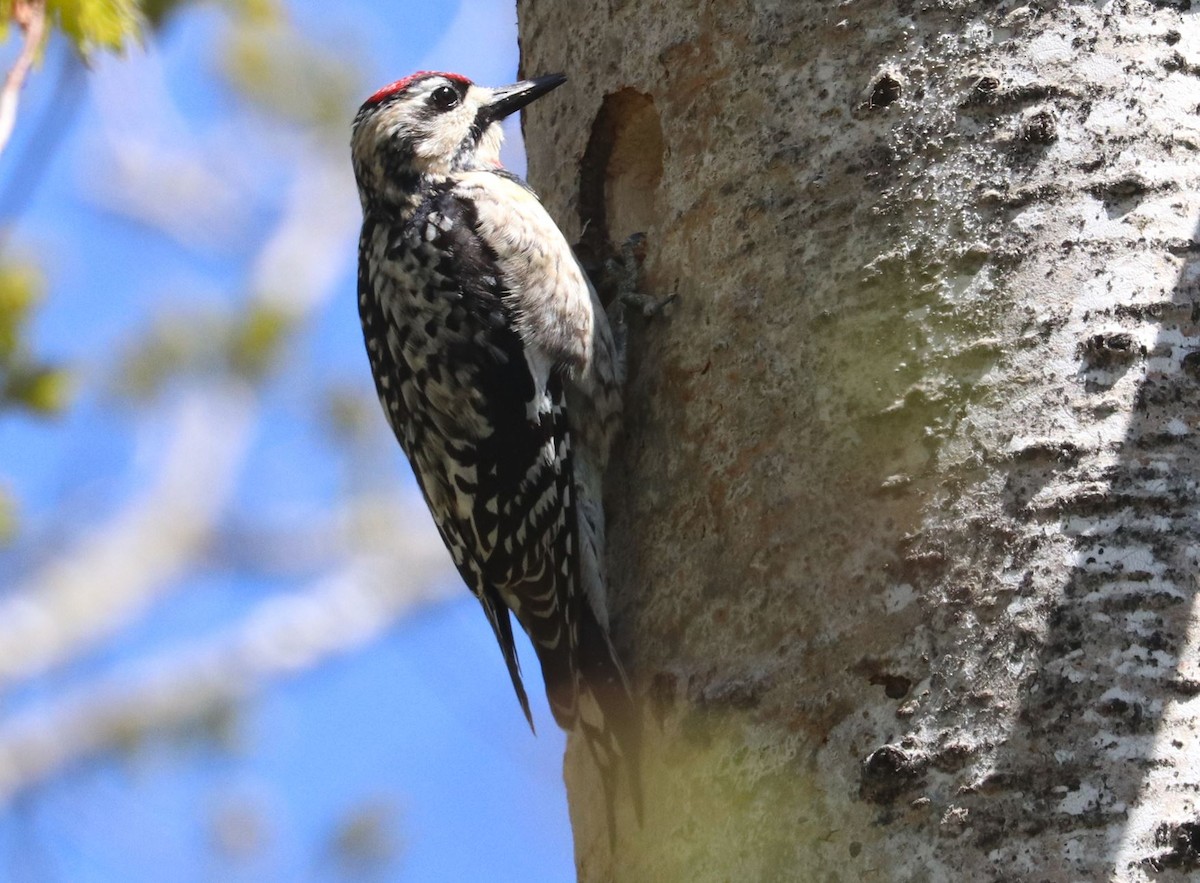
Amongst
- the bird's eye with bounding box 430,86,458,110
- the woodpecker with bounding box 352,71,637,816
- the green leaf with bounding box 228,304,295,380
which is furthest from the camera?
the green leaf with bounding box 228,304,295,380

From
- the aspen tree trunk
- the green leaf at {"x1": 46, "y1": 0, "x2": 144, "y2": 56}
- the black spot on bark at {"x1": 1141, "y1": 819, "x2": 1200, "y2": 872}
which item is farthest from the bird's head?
the black spot on bark at {"x1": 1141, "y1": 819, "x2": 1200, "y2": 872}

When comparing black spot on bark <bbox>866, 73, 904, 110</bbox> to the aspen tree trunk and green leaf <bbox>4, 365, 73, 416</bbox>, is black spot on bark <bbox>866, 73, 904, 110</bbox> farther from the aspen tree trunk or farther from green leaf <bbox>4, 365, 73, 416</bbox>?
green leaf <bbox>4, 365, 73, 416</bbox>

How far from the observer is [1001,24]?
2.46m

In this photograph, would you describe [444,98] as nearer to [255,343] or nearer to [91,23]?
[91,23]

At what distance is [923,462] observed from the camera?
2275 millimetres

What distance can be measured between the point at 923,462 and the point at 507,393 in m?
1.37

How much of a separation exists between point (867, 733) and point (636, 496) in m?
0.82

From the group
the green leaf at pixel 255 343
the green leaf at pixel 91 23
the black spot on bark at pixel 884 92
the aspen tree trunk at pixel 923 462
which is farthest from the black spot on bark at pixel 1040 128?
the green leaf at pixel 255 343

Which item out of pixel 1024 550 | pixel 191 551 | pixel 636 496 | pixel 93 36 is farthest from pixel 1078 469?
pixel 191 551

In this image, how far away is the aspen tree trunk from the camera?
2035mm

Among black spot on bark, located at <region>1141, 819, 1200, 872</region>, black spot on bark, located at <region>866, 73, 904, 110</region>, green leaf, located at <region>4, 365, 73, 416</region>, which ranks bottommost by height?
black spot on bark, located at <region>1141, 819, 1200, 872</region>

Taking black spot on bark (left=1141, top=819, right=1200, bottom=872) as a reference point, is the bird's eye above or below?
above

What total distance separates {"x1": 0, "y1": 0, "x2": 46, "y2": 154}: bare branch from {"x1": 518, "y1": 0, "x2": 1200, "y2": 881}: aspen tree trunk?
119cm

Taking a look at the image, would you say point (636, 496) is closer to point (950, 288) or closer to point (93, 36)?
point (950, 288)
